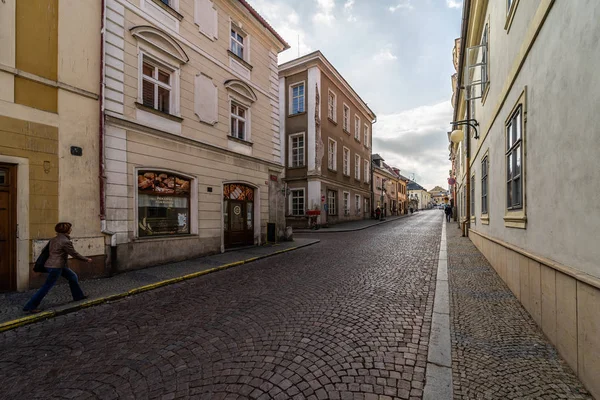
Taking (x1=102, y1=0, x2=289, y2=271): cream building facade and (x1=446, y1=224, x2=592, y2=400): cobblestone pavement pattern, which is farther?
(x1=102, y1=0, x2=289, y2=271): cream building facade

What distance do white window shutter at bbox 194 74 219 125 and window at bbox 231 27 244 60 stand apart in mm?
2392

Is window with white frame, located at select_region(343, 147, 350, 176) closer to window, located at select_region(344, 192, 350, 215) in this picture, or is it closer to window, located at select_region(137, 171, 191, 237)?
window, located at select_region(344, 192, 350, 215)

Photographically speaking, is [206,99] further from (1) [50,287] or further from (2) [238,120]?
(1) [50,287]

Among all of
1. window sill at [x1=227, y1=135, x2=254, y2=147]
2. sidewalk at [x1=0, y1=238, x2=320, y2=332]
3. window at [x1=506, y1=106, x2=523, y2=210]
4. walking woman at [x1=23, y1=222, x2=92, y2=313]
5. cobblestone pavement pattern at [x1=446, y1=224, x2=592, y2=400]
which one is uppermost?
window sill at [x1=227, y1=135, x2=254, y2=147]

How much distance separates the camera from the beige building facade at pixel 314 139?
22.5 m

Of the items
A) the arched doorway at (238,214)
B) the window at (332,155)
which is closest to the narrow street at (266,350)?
the arched doorway at (238,214)

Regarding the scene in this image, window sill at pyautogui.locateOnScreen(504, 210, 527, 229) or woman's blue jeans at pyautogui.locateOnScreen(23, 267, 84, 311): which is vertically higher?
window sill at pyautogui.locateOnScreen(504, 210, 527, 229)

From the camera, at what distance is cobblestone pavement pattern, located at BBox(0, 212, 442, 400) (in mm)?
2680

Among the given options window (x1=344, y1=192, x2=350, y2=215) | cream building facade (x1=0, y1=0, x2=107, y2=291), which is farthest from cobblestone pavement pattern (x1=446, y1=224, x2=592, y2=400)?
window (x1=344, y1=192, x2=350, y2=215)

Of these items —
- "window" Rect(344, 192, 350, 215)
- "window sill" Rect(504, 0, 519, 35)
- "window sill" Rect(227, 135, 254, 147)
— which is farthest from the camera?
"window" Rect(344, 192, 350, 215)

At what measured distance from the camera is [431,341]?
11.4 ft

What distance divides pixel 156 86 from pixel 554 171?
9.81 m

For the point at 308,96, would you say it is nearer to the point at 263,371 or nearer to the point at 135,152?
the point at 135,152

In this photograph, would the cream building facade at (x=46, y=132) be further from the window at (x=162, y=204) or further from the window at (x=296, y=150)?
the window at (x=296, y=150)
